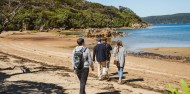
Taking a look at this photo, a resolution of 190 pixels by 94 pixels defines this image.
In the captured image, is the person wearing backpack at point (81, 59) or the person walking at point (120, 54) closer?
the person wearing backpack at point (81, 59)

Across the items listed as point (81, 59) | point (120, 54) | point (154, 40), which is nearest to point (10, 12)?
point (120, 54)

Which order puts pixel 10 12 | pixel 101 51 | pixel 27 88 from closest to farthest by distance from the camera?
pixel 27 88 < pixel 101 51 < pixel 10 12

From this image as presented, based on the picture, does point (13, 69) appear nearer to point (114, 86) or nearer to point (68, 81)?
point (68, 81)

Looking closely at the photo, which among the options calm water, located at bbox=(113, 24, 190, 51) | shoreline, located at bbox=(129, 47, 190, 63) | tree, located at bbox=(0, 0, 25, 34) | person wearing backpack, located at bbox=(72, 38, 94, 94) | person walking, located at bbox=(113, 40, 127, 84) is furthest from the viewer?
calm water, located at bbox=(113, 24, 190, 51)

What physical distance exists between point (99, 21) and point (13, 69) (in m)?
128

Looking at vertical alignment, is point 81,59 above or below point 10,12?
below

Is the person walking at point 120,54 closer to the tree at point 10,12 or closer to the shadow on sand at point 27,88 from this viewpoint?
the shadow on sand at point 27,88

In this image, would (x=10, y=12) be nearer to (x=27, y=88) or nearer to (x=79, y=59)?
(x=27, y=88)

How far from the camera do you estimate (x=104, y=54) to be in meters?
13.1

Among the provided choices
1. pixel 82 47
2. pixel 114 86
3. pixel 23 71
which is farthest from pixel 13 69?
pixel 82 47

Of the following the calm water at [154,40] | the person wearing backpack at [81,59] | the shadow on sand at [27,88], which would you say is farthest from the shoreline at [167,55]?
the person wearing backpack at [81,59]

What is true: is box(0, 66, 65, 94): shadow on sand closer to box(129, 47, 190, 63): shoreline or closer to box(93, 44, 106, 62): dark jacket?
box(93, 44, 106, 62): dark jacket

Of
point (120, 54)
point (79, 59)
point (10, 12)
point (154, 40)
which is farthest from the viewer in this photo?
point (154, 40)

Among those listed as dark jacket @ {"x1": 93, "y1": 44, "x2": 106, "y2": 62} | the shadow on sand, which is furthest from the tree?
dark jacket @ {"x1": 93, "y1": 44, "x2": 106, "y2": 62}
